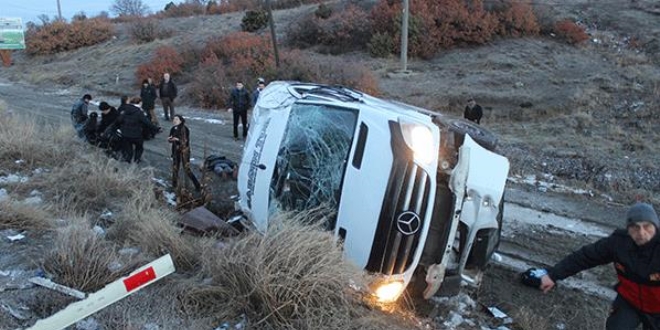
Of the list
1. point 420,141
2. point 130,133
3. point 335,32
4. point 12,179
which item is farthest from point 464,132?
point 335,32

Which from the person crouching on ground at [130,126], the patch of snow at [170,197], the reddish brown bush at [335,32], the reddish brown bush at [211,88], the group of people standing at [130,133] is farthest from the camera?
the reddish brown bush at [335,32]

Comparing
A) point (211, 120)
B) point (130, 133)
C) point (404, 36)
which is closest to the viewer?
point (130, 133)

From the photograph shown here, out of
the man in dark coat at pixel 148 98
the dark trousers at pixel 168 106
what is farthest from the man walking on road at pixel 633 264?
the dark trousers at pixel 168 106

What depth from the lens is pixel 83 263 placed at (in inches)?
155

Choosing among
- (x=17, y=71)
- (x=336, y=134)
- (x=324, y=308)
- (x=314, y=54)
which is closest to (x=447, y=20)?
(x=314, y=54)

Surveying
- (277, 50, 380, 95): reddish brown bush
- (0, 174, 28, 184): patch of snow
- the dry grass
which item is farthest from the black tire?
(277, 50, 380, 95): reddish brown bush

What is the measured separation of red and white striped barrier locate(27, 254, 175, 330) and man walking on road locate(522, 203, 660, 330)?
2.84 metres

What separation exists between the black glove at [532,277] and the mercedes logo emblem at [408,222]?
195 centimetres

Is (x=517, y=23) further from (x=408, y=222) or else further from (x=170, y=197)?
(x=408, y=222)

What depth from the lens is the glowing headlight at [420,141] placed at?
4.33 m

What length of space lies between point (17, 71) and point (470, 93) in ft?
94.7

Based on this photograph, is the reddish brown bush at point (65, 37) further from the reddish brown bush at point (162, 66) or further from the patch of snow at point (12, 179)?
the patch of snow at point (12, 179)

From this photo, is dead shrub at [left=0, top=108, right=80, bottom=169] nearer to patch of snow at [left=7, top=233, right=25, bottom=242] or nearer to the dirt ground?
the dirt ground

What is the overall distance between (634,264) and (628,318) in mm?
451
